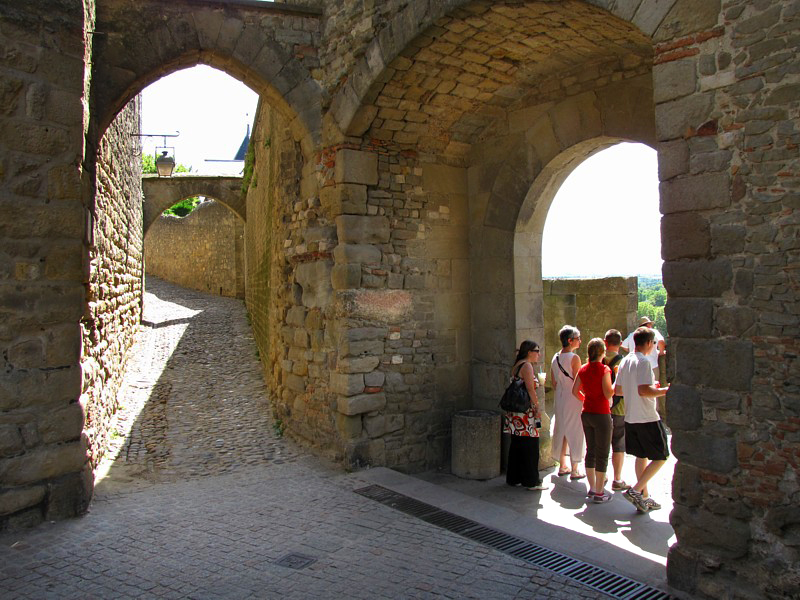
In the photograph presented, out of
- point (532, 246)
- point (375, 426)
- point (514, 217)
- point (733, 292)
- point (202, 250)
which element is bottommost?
point (375, 426)

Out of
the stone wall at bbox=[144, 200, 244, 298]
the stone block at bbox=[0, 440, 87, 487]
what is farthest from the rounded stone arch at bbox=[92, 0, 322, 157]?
the stone wall at bbox=[144, 200, 244, 298]

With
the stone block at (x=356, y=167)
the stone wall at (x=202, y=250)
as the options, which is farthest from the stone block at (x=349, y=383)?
the stone wall at (x=202, y=250)

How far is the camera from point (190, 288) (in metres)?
22.8

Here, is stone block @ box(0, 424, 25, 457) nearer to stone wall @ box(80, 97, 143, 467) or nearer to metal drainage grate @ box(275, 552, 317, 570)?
stone wall @ box(80, 97, 143, 467)

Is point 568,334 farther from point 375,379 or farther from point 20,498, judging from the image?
point 20,498

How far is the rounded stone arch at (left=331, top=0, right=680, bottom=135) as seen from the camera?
3.50 meters

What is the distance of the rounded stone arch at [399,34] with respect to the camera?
350 centimetres

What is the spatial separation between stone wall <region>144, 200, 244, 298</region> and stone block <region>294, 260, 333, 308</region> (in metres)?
14.0

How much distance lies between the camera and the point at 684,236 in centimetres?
338

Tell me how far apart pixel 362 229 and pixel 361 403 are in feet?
5.69

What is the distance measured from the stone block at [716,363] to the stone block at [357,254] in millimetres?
3396

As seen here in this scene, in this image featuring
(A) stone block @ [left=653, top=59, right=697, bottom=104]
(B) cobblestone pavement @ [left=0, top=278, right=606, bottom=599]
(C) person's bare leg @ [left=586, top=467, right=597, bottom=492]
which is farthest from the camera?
(C) person's bare leg @ [left=586, top=467, right=597, bottom=492]

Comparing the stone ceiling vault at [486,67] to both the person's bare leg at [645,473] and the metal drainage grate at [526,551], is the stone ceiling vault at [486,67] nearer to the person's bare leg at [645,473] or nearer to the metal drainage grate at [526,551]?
the person's bare leg at [645,473]

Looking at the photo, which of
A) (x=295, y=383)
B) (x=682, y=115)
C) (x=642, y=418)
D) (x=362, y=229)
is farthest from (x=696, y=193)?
(x=295, y=383)
